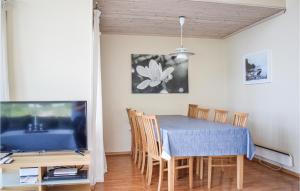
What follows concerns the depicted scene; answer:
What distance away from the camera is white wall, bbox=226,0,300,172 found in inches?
150

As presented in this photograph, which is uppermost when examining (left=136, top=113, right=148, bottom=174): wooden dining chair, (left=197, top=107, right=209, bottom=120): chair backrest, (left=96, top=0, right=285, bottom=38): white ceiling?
(left=96, top=0, right=285, bottom=38): white ceiling

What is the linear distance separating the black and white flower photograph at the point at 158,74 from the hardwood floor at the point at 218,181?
1.75m

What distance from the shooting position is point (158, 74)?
546 cm

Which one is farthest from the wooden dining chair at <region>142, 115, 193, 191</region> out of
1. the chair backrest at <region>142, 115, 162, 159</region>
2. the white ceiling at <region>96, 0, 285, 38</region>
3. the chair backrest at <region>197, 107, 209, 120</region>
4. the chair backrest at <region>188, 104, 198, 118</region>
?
the chair backrest at <region>188, 104, 198, 118</region>

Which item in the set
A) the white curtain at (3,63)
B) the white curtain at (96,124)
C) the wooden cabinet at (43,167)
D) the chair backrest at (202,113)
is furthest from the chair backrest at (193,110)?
the white curtain at (3,63)

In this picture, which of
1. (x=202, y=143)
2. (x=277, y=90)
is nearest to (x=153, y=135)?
(x=202, y=143)

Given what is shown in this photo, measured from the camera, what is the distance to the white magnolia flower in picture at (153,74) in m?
5.39

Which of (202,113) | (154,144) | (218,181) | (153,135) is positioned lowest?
(218,181)

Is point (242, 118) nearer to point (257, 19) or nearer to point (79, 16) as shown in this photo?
point (257, 19)

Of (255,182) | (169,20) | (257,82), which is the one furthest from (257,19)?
(255,182)

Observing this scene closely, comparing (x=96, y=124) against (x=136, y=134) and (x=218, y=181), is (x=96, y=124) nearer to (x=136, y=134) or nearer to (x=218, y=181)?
(x=136, y=134)

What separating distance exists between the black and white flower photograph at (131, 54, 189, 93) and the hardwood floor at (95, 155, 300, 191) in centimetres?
175

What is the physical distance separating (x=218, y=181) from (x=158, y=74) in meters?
2.55

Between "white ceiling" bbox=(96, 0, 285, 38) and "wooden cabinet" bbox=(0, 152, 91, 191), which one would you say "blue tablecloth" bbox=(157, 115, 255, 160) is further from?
"white ceiling" bbox=(96, 0, 285, 38)
